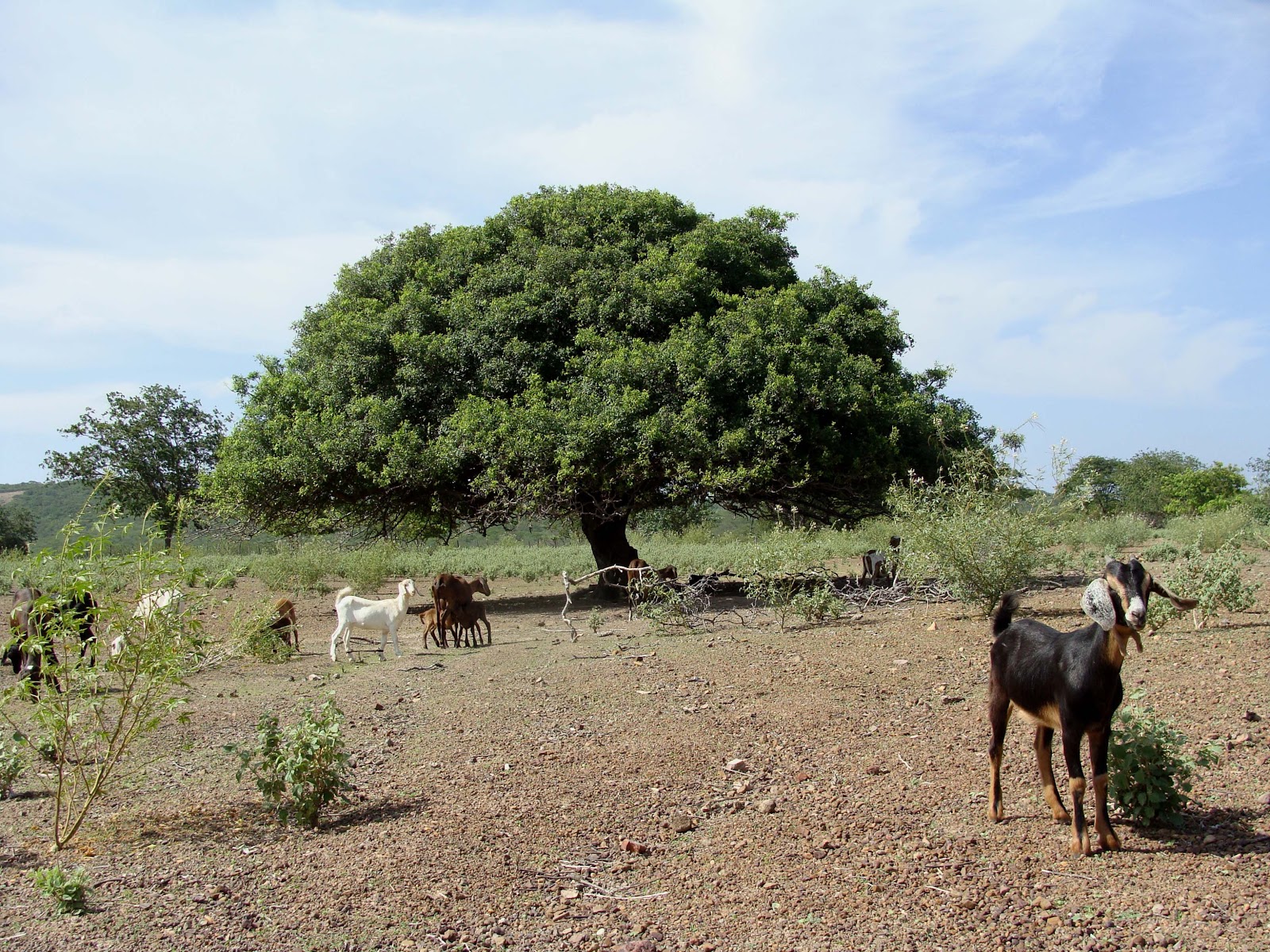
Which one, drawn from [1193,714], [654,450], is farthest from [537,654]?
[1193,714]

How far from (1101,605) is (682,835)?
2.37 metres

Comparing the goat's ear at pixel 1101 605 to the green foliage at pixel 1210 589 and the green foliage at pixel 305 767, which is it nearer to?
the green foliage at pixel 305 767

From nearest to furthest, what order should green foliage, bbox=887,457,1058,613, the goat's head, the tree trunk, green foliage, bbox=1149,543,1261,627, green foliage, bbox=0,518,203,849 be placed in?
1. the goat's head
2. green foliage, bbox=0,518,203,849
3. green foliage, bbox=1149,543,1261,627
4. green foliage, bbox=887,457,1058,613
5. the tree trunk

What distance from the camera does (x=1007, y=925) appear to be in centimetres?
384

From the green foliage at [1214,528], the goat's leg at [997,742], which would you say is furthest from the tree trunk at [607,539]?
the goat's leg at [997,742]

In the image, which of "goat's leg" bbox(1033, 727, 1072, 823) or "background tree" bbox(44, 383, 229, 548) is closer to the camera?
"goat's leg" bbox(1033, 727, 1072, 823)

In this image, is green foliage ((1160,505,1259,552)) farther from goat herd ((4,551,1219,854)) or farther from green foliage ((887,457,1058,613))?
goat herd ((4,551,1219,854))

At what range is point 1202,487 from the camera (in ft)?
129

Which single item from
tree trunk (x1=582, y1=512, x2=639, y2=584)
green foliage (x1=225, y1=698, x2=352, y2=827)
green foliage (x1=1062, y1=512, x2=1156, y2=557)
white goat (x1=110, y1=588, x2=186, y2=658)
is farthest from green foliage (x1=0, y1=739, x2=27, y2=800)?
green foliage (x1=1062, y1=512, x2=1156, y2=557)

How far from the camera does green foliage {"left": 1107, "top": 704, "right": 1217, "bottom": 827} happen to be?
14.6ft

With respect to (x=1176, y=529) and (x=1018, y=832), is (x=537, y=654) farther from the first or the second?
(x=1176, y=529)

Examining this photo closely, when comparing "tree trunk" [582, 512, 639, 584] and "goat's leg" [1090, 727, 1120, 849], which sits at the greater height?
"tree trunk" [582, 512, 639, 584]

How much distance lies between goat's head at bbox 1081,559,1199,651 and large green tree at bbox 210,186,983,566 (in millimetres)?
10121

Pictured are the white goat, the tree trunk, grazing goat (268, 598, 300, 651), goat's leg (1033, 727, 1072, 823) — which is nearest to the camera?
goat's leg (1033, 727, 1072, 823)
